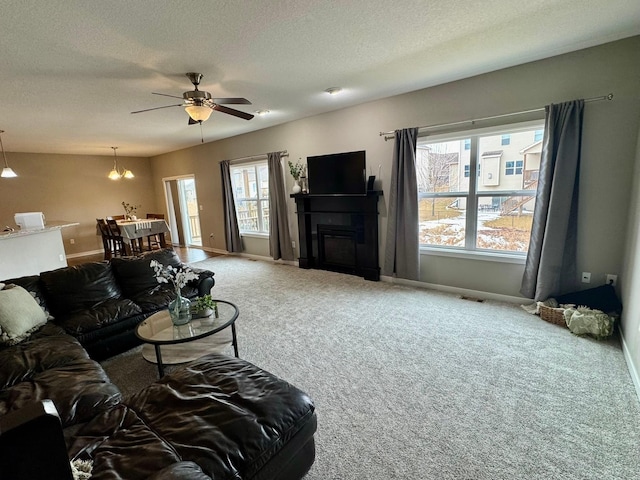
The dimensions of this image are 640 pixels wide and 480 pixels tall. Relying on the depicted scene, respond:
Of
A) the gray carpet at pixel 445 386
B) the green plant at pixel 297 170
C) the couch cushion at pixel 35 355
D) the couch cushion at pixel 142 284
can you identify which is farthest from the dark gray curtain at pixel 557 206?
the couch cushion at pixel 35 355

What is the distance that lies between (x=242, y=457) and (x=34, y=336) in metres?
2.15

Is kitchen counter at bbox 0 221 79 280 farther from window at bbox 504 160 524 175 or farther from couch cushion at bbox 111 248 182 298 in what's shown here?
window at bbox 504 160 524 175

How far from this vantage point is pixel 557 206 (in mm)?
2994

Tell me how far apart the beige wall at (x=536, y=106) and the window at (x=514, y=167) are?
47cm

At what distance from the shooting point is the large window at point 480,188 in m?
3.37

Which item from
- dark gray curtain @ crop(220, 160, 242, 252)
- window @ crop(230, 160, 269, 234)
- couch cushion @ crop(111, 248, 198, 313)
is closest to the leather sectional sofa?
couch cushion @ crop(111, 248, 198, 313)

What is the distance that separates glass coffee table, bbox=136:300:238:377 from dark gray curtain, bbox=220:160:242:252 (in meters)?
3.96

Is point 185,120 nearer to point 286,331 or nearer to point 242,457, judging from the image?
point 286,331

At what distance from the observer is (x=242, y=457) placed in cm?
117

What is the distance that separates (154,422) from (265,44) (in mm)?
2689

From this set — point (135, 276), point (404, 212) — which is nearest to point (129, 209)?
point (135, 276)

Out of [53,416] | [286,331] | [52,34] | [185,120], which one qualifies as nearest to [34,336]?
[286,331]

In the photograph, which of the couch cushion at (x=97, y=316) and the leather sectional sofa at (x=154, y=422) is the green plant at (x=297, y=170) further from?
the leather sectional sofa at (x=154, y=422)

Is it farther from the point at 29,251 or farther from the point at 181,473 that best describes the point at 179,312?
the point at 29,251
